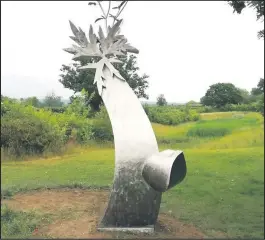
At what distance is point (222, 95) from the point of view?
24406 millimetres

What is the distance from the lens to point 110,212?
6.27 m

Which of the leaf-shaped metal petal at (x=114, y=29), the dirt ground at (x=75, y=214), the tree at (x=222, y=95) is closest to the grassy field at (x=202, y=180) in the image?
the dirt ground at (x=75, y=214)

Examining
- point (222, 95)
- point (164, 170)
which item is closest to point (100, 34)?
point (164, 170)

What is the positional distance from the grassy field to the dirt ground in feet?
1.06

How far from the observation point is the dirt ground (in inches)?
246

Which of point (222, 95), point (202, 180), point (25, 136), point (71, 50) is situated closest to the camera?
point (71, 50)

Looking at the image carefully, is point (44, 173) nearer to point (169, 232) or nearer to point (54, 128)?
point (54, 128)

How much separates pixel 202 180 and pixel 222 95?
14345 millimetres

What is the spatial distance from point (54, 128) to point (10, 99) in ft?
14.5

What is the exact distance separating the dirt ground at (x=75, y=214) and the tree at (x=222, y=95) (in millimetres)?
16028

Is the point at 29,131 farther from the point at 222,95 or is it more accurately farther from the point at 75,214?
the point at 222,95

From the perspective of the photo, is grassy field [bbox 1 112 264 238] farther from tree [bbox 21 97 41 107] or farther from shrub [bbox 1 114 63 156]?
tree [bbox 21 97 41 107]

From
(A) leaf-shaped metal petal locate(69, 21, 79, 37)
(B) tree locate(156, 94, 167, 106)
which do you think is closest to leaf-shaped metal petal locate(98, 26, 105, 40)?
(A) leaf-shaped metal petal locate(69, 21, 79, 37)

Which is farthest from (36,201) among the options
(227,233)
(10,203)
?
(227,233)
